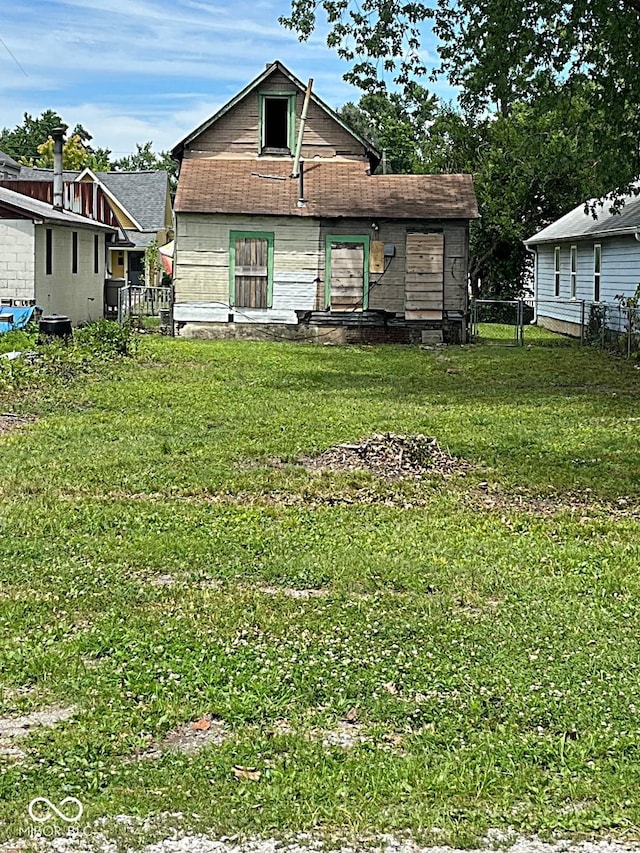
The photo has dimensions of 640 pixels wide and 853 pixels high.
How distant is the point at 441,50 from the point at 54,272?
35.8 ft

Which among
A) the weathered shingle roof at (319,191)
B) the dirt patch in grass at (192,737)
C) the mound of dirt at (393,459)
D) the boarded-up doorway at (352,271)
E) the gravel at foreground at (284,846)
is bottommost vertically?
the gravel at foreground at (284,846)

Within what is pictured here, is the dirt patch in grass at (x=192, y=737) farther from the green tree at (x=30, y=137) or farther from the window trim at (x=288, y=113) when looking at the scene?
the green tree at (x=30, y=137)

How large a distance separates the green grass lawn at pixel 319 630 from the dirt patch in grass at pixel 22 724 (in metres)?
0.05

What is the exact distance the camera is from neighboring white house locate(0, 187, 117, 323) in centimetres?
2483

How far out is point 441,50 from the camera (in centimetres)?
2091

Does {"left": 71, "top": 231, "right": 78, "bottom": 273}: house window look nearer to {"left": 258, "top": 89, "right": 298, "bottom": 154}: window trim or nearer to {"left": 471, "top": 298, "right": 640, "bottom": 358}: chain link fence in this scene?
{"left": 258, "top": 89, "right": 298, "bottom": 154}: window trim

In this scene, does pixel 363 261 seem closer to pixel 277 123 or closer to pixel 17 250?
pixel 277 123

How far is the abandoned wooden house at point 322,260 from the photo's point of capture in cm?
2625

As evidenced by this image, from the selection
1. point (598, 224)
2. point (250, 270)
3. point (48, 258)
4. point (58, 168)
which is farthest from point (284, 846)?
point (58, 168)

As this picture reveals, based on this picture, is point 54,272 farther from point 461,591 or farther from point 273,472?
point 461,591

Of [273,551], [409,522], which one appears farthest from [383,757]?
[409,522]

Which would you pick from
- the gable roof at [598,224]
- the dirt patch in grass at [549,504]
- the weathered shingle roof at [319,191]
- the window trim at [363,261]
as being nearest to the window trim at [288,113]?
the weathered shingle roof at [319,191]

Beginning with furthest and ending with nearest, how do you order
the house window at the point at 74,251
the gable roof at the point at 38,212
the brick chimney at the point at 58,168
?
1. the house window at the point at 74,251
2. the brick chimney at the point at 58,168
3. the gable roof at the point at 38,212

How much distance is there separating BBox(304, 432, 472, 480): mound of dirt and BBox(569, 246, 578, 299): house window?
71.6ft
